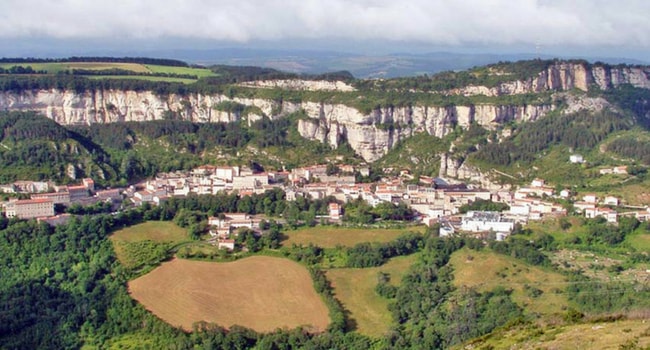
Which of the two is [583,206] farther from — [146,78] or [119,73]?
[119,73]

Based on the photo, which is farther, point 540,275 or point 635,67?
point 635,67

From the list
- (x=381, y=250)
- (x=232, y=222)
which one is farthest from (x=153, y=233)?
(x=381, y=250)

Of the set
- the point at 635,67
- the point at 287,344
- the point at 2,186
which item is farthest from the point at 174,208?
the point at 635,67

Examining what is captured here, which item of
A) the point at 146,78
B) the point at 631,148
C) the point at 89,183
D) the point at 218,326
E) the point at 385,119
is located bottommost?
the point at 218,326

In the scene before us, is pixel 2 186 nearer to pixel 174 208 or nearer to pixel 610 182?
pixel 174 208

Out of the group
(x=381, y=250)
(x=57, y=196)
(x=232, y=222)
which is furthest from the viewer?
(x=57, y=196)

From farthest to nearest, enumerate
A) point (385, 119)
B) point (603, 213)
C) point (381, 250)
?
point (385, 119) → point (603, 213) → point (381, 250)

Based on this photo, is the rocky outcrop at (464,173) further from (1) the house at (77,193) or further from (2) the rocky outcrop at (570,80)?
A: (1) the house at (77,193)

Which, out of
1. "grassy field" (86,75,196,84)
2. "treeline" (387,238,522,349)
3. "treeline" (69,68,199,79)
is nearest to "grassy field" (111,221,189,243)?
"treeline" (387,238,522,349)
